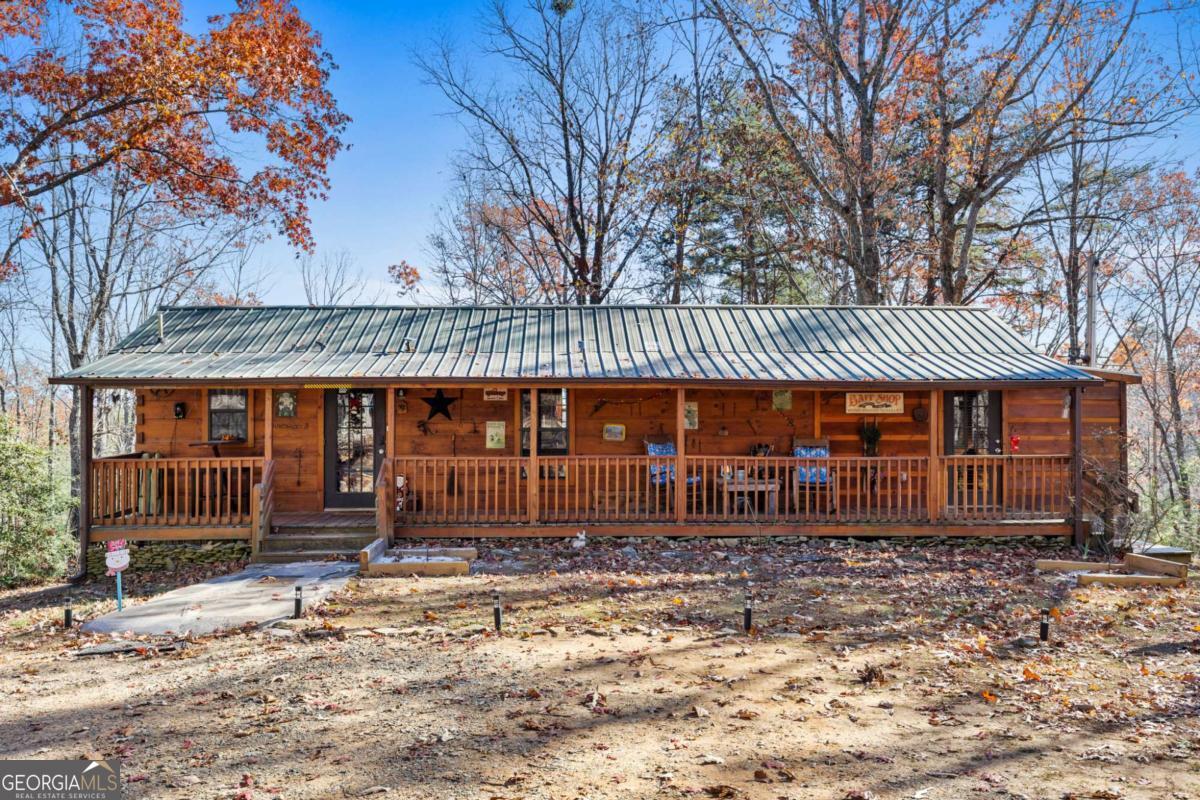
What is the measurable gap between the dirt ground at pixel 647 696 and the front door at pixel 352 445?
371 cm

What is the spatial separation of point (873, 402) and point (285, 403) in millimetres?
10319

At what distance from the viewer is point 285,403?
12.2m

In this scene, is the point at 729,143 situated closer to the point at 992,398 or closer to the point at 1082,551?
the point at 992,398

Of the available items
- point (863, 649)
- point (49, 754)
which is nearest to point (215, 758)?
point (49, 754)

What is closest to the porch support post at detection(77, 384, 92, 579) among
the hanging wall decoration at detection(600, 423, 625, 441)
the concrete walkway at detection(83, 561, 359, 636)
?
the concrete walkway at detection(83, 561, 359, 636)

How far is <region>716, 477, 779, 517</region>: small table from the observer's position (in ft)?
37.1

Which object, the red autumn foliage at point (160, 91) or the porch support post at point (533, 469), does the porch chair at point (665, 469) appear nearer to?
the porch support post at point (533, 469)

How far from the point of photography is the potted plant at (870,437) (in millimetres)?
12594

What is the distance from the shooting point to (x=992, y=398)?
42.1ft

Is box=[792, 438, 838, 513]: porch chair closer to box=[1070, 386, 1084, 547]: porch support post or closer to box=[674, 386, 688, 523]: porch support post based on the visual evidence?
box=[674, 386, 688, 523]: porch support post

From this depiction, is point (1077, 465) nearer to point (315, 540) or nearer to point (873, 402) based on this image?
point (873, 402)

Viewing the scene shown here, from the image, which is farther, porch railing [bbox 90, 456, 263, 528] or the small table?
the small table

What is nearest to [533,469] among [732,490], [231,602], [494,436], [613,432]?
[494,436]

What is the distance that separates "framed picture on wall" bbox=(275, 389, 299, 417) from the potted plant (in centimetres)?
1005
